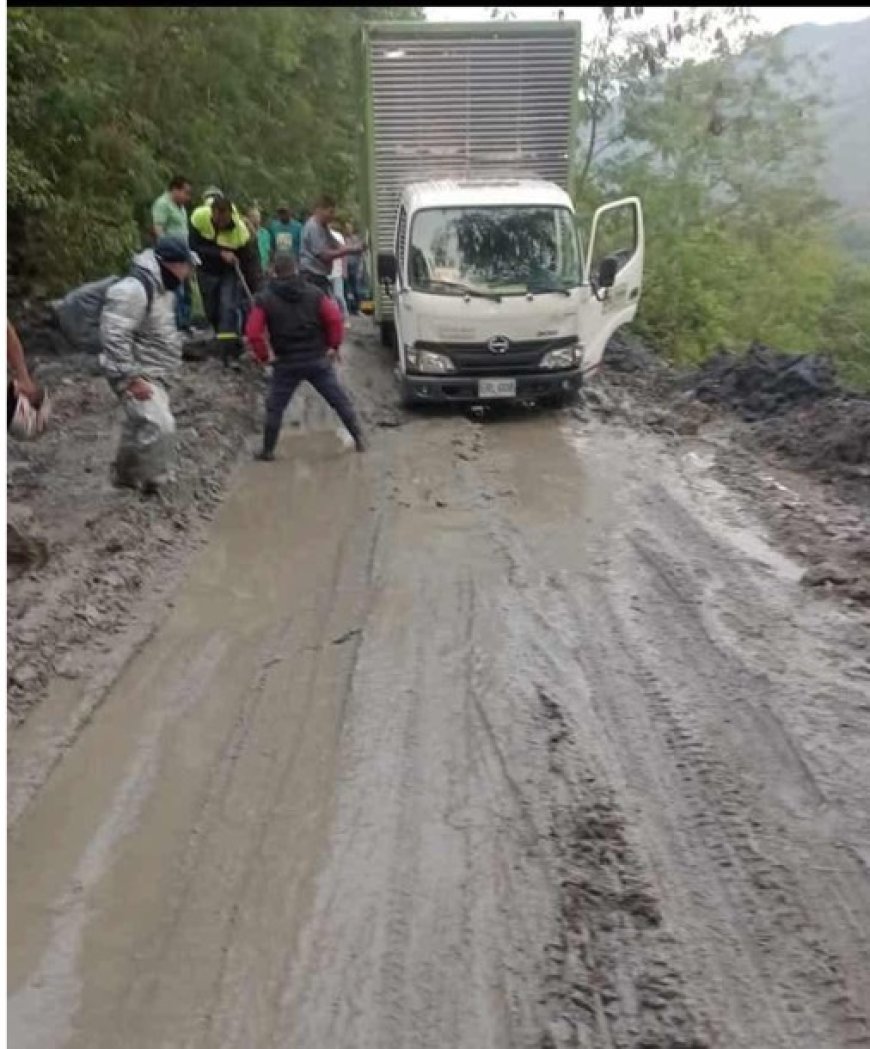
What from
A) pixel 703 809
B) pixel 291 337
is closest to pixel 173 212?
pixel 291 337

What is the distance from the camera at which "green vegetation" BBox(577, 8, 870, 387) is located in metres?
22.1

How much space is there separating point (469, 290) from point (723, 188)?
2113cm

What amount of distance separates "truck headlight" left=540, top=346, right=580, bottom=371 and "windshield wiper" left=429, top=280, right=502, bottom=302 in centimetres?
74

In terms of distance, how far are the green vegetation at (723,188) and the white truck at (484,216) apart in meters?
7.85

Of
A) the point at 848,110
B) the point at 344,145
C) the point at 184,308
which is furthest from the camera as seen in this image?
the point at 848,110

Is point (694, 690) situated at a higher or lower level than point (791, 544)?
lower

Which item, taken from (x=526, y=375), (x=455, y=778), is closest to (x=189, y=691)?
(x=455, y=778)

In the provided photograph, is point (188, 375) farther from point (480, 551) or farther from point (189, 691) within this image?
point (189, 691)

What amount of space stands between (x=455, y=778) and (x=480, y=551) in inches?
120

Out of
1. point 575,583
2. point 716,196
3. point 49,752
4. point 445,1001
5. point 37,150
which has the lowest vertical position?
point 445,1001

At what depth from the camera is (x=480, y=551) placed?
7875mm

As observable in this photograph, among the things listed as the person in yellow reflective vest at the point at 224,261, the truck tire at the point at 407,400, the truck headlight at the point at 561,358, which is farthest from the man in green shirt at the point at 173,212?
the truck headlight at the point at 561,358

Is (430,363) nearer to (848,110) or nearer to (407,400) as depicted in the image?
(407,400)

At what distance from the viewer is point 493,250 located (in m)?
11.6
